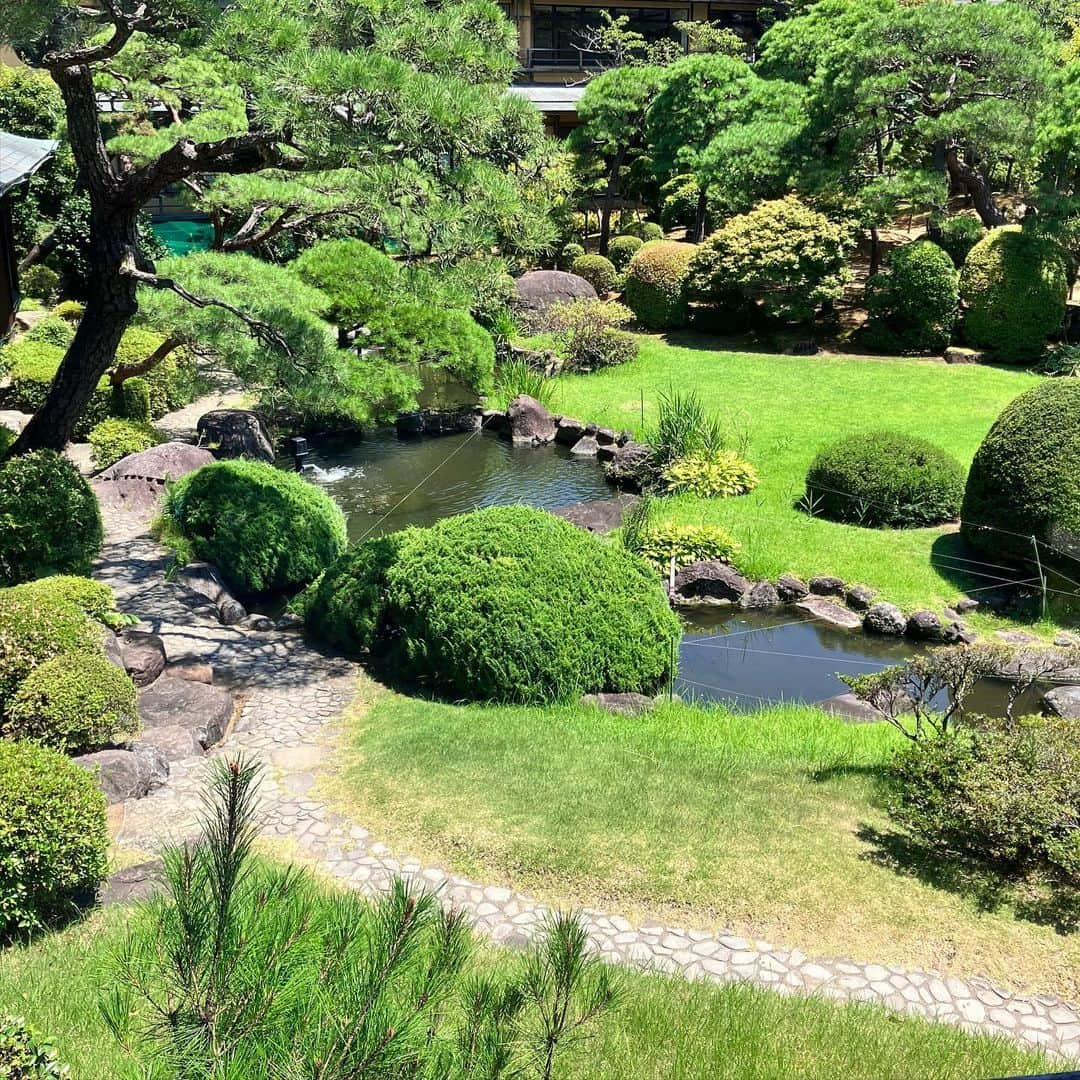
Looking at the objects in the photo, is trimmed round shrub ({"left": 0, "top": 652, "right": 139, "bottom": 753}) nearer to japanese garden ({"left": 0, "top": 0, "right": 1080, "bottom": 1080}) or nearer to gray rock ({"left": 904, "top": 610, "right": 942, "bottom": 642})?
japanese garden ({"left": 0, "top": 0, "right": 1080, "bottom": 1080})

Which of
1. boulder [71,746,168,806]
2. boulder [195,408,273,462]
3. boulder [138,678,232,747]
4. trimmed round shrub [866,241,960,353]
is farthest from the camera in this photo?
trimmed round shrub [866,241,960,353]

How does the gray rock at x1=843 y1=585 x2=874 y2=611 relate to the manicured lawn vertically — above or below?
below

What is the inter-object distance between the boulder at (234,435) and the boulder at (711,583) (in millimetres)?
6226

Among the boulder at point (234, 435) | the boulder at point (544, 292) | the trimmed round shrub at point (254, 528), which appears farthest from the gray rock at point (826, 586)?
the boulder at point (544, 292)

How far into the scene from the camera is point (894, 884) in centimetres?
552

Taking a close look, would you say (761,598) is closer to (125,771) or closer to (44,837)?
(125,771)

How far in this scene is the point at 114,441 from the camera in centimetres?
1334

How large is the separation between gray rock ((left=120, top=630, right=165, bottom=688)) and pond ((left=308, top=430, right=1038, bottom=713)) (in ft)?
13.9

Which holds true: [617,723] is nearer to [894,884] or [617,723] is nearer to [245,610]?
[894,884]

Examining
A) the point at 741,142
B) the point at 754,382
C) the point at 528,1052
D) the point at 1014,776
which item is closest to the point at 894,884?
the point at 1014,776

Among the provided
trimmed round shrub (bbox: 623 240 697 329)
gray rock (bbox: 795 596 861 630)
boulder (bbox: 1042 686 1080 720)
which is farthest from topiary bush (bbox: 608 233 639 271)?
boulder (bbox: 1042 686 1080 720)

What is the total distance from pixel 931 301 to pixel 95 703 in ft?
54.3

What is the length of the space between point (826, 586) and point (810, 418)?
18.9 feet

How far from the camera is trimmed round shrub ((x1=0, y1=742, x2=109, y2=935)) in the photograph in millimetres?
4793
